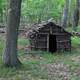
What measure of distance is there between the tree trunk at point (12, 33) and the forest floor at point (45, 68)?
37 cm

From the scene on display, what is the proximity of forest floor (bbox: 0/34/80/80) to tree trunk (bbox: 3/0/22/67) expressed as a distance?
37 centimetres

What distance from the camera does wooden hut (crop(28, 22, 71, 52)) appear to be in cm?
1712

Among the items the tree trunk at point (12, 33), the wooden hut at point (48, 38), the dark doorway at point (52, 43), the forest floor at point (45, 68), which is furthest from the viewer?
the dark doorway at point (52, 43)

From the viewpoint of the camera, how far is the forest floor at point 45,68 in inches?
426

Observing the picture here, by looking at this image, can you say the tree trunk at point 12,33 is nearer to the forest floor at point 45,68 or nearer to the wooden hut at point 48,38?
the forest floor at point 45,68

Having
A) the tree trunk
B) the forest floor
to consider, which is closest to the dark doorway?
the forest floor

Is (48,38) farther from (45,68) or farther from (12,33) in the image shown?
(12,33)

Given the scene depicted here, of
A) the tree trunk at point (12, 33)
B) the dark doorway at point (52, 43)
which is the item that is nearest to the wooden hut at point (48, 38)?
the dark doorway at point (52, 43)

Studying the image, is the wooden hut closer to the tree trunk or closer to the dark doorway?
the dark doorway

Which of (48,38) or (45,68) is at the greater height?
(48,38)

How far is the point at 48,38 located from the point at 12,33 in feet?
19.6

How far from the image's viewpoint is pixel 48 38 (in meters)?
17.3

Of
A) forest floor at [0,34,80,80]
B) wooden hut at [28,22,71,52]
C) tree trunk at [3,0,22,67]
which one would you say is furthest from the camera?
wooden hut at [28,22,71,52]

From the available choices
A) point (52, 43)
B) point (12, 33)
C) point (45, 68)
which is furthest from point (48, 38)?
point (12, 33)
